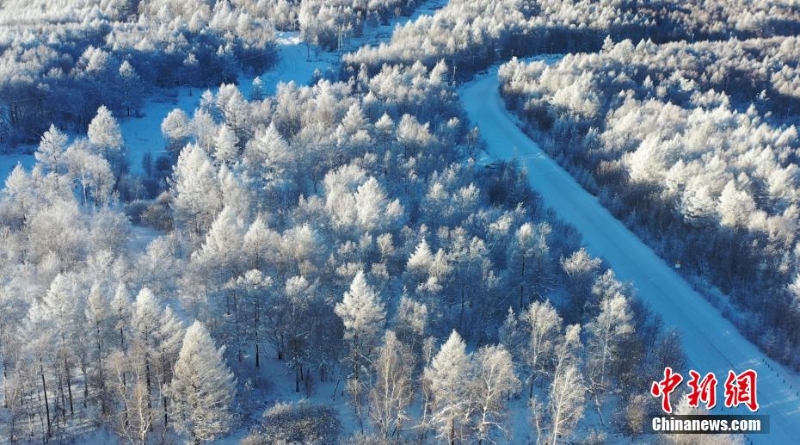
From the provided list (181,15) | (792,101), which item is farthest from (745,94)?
(181,15)

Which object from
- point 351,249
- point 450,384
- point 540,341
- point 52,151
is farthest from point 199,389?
point 52,151

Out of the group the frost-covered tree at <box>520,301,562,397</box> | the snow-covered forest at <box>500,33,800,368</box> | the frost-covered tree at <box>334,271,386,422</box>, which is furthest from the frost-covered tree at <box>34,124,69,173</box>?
the snow-covered forest at <box>500,33,800,368</box>

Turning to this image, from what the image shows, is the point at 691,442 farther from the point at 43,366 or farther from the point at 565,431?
the point at 43,366

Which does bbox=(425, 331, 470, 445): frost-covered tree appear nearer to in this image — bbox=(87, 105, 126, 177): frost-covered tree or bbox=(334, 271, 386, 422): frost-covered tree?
bbox=(334, 271, 386, 422): frost-covered tree

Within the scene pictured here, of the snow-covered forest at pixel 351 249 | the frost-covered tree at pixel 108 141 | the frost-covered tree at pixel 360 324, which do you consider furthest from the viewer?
the frost-covered tree at pixel 108 141

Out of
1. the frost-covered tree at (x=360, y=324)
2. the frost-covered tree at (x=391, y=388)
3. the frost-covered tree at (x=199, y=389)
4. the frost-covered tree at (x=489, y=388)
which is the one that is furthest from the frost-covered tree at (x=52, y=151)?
the frost-covered tree at (x=489, y=388)

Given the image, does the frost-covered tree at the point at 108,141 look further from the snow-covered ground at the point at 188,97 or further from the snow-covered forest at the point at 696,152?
the snow-covered forest at the point at 696,152

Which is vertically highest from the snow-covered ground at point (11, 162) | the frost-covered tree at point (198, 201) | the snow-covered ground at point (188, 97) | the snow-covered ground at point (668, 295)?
the snow-covered ground at point (188, 97)
